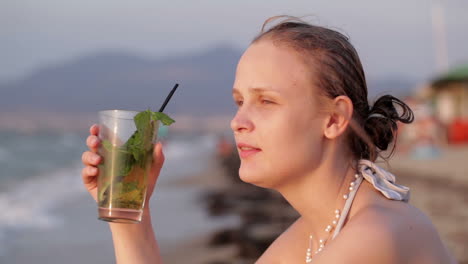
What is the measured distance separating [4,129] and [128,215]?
7999 cm

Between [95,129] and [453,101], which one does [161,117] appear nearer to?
[95,129]

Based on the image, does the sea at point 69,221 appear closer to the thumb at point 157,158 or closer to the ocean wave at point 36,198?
the ocean wave at point 36,198

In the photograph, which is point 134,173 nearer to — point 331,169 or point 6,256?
point 331,169

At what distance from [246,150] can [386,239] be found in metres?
0.54

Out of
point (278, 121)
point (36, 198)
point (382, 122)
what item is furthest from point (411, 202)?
point (36, 198)

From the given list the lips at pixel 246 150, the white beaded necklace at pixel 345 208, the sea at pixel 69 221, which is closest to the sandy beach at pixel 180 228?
the sea at pixel 69 221

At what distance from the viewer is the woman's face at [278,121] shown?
1973mm

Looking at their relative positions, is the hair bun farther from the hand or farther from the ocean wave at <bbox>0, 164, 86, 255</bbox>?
the ocean wave at <bbox>0, 164, 86, 255</bbox>

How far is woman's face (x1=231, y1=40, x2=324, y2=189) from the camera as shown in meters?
1.97

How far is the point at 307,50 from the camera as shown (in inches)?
79.4

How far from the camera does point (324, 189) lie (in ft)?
6.88

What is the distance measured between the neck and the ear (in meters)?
0.09

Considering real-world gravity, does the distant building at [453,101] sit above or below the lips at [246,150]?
below

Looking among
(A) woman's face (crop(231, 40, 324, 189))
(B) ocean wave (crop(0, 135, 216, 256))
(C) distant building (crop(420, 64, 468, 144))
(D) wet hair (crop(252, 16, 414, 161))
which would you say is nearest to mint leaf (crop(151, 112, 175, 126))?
(A) woman's face (crop(231, 40, 324, 189))
